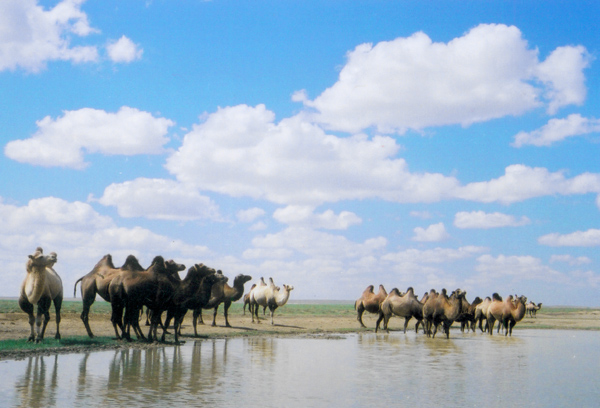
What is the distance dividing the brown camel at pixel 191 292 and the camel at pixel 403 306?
1089cm

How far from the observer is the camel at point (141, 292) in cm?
1680

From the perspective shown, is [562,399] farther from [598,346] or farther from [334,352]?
[598,346]

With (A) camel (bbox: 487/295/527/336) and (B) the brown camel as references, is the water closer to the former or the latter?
(B) the brown camel

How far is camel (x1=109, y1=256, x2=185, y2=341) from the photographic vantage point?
1680 centimetres

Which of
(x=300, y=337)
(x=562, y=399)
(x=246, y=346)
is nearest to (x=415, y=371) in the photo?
(x=562, y=399)

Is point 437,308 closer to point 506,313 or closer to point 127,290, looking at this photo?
point 506,313

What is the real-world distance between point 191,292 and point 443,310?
429 inches

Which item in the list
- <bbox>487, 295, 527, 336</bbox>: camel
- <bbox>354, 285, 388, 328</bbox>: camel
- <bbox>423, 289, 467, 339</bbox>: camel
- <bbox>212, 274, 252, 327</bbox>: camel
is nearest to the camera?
<bbox>423, 289, 467, 339</bbox>: camel

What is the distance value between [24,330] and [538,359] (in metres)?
15.4

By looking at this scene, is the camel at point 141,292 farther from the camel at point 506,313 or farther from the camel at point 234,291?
the camel at point 506,313

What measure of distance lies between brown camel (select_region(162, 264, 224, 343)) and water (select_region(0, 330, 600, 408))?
1039 mm

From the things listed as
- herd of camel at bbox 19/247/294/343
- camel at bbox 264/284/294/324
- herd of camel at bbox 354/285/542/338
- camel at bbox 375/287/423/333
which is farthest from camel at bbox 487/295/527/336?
herd of camel at bbox 19/247/294/343

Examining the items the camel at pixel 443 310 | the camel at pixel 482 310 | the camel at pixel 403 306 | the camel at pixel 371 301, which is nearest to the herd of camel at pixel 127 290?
the camel at pixel 443 310

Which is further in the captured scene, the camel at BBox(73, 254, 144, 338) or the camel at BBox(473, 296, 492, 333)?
the camel at BBox(473, 296, 492, 333)
